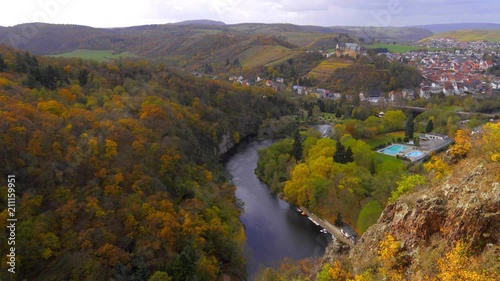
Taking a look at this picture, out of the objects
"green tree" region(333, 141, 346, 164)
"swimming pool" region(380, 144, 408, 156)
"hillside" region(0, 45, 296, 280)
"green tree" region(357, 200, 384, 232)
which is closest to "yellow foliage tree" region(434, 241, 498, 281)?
"hillside" region(0, 45, 296, 280)

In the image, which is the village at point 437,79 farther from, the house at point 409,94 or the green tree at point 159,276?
the green tree at point 159,276

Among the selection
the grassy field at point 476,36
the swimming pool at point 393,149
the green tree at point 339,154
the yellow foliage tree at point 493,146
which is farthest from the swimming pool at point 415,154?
the grassy field at point 476,36

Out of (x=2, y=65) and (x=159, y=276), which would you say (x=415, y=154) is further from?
(x=2, y=65)

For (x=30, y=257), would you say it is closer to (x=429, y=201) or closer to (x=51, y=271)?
(x=51, y=271)

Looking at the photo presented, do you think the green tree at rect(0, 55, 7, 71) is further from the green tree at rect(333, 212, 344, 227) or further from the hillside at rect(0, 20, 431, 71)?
the hillside at rect(0, 20, 431, 71)

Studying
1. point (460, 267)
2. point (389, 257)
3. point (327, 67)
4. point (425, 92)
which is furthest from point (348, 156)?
point (327, 67)

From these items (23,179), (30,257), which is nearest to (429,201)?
(30,257)
